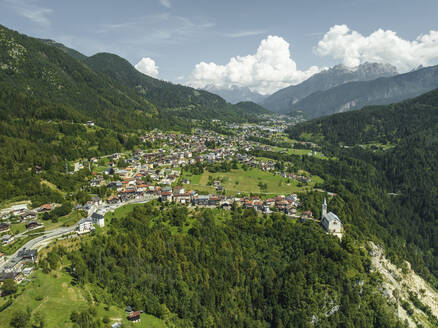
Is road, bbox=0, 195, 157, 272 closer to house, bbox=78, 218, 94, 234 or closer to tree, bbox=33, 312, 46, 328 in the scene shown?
house, bbox=78, 218, 94, 234

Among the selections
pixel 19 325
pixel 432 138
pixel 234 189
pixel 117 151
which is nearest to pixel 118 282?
pixel 19 325

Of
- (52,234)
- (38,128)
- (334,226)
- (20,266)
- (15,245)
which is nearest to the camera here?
(20,266)

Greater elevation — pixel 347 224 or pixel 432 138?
pixel 432 138

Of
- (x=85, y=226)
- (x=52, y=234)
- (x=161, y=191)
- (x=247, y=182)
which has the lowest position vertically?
(x=52, y=234)

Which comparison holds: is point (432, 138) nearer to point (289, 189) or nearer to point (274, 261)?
point (289, 189)

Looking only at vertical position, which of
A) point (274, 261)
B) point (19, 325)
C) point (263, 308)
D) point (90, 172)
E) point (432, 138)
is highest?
point (432, 138)

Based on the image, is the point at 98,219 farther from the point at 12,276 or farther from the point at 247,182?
the point at 247,182

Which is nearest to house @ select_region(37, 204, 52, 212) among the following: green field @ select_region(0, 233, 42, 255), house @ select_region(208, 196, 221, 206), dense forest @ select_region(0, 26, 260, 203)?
dense forest @ select_region(0, 26, 260, 203)

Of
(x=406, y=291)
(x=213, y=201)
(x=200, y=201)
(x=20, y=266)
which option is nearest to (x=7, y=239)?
(x=20, y=266)
